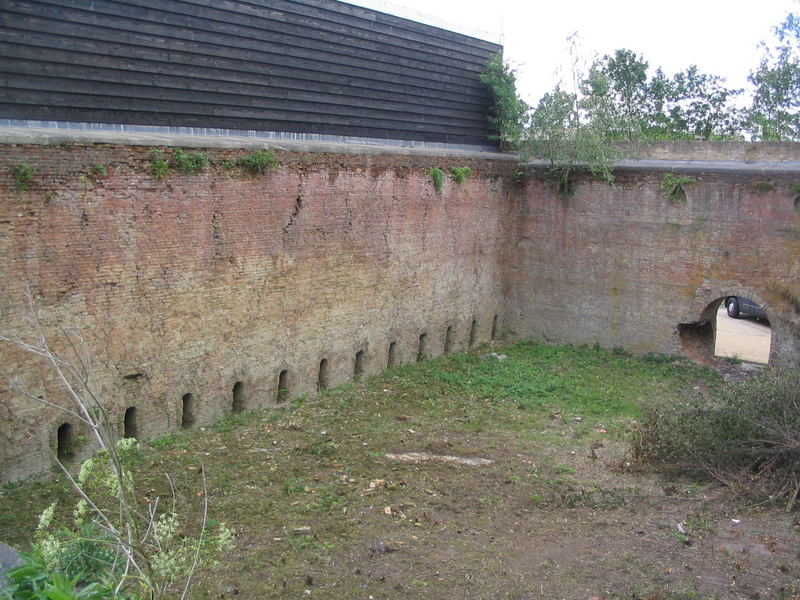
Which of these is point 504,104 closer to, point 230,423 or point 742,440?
point 230,423

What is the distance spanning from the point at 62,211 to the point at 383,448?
190 inches

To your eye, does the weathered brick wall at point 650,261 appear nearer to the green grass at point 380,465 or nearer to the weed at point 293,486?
the green grass at point 380,465

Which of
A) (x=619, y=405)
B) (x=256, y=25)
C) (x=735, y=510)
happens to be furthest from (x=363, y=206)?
(x=735, y=510)

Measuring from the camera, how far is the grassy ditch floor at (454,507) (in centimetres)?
675

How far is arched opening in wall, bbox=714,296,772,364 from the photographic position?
1652 centimetres

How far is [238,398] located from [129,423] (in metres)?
1.74

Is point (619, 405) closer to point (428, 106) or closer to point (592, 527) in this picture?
Result: point (592, 527)

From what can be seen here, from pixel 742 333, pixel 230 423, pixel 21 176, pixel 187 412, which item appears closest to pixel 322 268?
pixel 230 423

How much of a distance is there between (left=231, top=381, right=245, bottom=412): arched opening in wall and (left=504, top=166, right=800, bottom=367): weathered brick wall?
7187 mm

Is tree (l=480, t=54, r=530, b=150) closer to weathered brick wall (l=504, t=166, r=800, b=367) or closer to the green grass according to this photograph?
weathered brick wall (l=504, t=166, r=800, b=367)

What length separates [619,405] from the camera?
12.0 meters

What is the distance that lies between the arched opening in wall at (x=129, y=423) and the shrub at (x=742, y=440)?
6.27 meters

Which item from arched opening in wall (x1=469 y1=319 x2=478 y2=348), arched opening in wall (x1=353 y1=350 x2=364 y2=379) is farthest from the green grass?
arched opening in wall (x1=469 y1=319 x2=478 y2=348)

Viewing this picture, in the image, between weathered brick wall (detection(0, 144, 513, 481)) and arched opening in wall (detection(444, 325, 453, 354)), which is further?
arched opening in wall (detection(444, 325, 453, 354))
